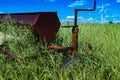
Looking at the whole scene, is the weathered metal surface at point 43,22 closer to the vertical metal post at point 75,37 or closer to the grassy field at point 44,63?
the grassy field at point 44,63

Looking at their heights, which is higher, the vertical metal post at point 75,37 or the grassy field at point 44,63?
the vertical metal post at point 75,37

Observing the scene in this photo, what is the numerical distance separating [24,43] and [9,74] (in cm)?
121

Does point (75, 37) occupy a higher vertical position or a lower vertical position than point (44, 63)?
higher

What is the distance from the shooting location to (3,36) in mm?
5988

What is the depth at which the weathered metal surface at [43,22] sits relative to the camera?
205 inches

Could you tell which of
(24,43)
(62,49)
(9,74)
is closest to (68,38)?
(24,43)

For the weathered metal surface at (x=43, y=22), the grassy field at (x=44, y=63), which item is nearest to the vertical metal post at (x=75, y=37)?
the grassy field at (x=44, y=63)

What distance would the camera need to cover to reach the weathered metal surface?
5.21 meters

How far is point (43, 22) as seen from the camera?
5.29 meters

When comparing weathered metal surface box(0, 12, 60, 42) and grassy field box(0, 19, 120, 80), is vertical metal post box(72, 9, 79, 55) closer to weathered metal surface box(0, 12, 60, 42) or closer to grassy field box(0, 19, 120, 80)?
grassy field box(0, 19, 120, 80)

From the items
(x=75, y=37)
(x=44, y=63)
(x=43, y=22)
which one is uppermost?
(x=43, y=22)

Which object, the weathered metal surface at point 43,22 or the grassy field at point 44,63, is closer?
the grassy field at point 44,63

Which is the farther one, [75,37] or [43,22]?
[43,22]

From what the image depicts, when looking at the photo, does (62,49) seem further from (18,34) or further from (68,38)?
(68,38)
